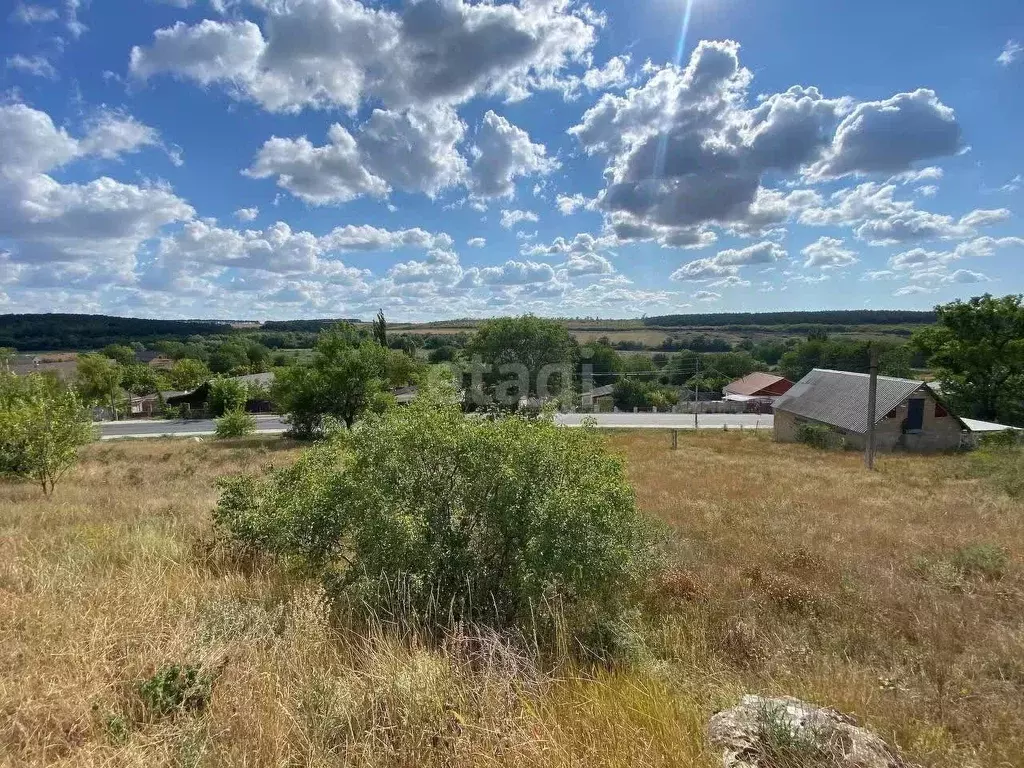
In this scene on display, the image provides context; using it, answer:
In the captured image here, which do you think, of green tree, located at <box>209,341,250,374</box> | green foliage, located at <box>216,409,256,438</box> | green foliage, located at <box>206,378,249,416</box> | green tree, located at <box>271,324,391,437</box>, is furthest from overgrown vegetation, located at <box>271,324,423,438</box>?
green tree, located at <box>209,341,250,374</box>

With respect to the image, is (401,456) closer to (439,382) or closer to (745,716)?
(439,382)

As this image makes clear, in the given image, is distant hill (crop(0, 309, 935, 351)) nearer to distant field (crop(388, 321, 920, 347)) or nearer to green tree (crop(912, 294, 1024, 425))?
distant field (crop(388, 321, 920, 347))

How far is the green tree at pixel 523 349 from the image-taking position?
51.1 m

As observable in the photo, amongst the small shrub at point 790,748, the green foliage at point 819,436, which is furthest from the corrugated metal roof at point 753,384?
the small shrub at point 790,748

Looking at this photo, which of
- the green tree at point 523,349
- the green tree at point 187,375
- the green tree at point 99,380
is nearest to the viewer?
the green tree at point 99,380

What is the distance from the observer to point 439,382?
5102 mm

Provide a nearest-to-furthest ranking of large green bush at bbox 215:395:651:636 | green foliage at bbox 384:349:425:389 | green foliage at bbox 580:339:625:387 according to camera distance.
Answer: large green bush at bbox 215:395:651:636, green foliage at bbox 384:349:425:389, green foliage at bbox 580:339:625:387

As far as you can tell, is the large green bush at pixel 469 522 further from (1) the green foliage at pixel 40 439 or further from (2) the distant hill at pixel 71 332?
(2) the distant hill at pixel 71 332

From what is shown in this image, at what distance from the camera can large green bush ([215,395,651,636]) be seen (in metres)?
3.83

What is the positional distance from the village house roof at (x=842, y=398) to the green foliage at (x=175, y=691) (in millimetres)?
31120

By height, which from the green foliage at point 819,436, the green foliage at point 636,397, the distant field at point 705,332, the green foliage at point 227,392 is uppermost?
the distant field at point 705,332

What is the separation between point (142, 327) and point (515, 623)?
15757cm

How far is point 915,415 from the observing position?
92.8 feet

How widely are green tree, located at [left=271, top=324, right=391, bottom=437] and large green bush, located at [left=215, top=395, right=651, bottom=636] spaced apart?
2732 cm
